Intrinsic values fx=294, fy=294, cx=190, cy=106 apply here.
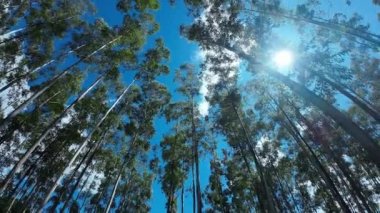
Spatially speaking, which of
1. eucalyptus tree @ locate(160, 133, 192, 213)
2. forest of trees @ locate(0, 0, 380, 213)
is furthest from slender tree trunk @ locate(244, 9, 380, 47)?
eucalyptus tree @ locate(160, 133, 192, 213)

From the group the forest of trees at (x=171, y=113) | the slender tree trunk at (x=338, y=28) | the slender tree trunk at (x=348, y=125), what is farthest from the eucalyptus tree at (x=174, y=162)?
the slender tree trunk at (x=348, y=125)

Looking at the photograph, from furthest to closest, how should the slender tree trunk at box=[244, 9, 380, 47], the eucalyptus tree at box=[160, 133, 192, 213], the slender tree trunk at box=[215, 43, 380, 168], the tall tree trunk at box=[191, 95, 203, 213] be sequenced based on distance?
the eucalyptus tree at box=[160, 133, 192, 213] < the tall tree trunk at box=[191, 95, 203, 213] < the slender tree trunk at box=[244, 9, 380, 47] < the slender tree trunk at box=[215, 43, 380, 168]

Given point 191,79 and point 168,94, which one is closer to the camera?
point 168,94

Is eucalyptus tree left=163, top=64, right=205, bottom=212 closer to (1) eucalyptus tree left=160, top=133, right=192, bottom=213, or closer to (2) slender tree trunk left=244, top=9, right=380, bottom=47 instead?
(1) eucalyptus tree left=160, top=133, right=192, bottom=213

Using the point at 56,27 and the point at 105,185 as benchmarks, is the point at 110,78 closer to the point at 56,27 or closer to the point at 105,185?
the point at 56,27

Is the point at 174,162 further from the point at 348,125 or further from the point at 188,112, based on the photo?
the point at 348,125

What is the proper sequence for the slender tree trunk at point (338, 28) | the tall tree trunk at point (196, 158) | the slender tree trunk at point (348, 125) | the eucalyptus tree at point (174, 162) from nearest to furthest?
the slender tree trunk at point (348, 125), the slender tree trunk at point (338, 28), the tall tree trunk at point (196, 158), the eucalyptus tree at point (174, 162)

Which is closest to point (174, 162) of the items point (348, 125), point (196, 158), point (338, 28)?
point (196, 158)

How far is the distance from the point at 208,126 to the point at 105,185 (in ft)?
31.6

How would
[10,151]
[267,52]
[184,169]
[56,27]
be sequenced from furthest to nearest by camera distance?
[184,169] → [10,151] → [56,27] → [267,52]

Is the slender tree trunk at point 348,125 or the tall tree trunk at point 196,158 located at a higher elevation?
the tall tree trunk at point 196,158

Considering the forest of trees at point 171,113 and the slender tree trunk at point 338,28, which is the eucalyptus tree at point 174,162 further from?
the slender tree trunk at point 338,28

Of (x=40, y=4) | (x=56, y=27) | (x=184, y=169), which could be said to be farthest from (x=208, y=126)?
(x=40, y=4)

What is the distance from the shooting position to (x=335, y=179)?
75.8 feet
